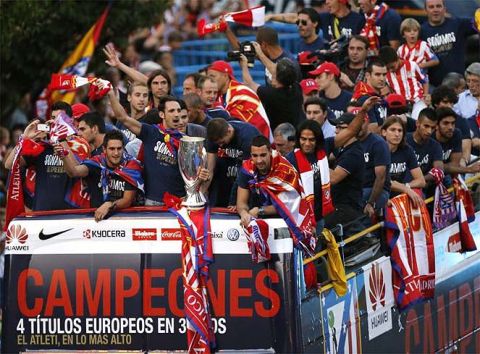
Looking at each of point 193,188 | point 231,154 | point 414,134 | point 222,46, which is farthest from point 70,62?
point 193,188

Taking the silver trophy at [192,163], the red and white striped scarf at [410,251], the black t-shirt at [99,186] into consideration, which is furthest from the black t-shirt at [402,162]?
the silver trophy at [192,163]

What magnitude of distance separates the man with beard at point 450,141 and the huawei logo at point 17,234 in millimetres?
5534

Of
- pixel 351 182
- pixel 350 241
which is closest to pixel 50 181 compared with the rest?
pixel 350 241

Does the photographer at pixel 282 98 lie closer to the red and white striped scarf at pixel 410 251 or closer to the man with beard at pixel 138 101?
the man with beard at pixel 138 101

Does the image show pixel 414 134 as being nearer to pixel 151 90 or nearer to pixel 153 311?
pixel 151 90

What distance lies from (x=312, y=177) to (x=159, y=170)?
4.30 feet

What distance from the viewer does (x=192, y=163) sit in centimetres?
Result: 1198

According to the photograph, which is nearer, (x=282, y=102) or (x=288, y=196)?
(x=288, y=196)

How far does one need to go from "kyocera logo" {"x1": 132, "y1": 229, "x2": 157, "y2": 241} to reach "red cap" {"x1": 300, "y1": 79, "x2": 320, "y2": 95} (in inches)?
191

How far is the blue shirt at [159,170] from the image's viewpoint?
42.2 ft

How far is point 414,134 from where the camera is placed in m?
15.9

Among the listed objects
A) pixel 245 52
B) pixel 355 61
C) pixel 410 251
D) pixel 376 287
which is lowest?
pixel 376 287

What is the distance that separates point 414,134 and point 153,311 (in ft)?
16.5

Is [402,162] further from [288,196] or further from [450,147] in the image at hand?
[288,196]
